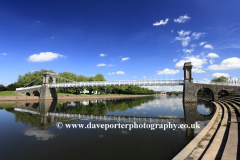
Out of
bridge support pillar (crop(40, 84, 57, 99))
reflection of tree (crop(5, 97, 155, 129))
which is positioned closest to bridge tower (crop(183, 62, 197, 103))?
reflection of tree (crop(5, 97, 155, 129))

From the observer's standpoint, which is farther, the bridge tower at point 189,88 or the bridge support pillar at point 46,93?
the bridge support pillar at point 46,93

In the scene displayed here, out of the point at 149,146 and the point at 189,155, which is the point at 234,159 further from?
the point at 149,146

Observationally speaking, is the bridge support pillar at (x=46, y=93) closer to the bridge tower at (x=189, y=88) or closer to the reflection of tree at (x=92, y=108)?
the reflection of tree at (x=92, y=108)

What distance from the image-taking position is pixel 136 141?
841 cm

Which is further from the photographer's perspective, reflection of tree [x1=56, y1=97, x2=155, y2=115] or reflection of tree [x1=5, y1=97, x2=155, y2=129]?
reflection of tree [x1=56, y1=97, x2=155, y2=115]

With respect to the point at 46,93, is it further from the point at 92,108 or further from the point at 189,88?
the point at 189,88

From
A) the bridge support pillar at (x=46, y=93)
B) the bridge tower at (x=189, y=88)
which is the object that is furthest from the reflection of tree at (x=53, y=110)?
the bridge support pillar at (x=46, y=93)

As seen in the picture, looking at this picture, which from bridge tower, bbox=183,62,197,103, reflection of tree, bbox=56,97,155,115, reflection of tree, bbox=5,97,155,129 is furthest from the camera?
bridge tower, bbox=183,62,197,103

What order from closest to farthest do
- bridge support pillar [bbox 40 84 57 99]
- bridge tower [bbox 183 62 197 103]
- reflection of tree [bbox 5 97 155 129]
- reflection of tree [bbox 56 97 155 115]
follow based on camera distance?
reflection of tree [bbox 5 97 155 129], reflection of tree [bbox 56 97 155 115], bridge tower [bbox 183 62 197 103], bridge support pillar [bbox 40 84 57 99]

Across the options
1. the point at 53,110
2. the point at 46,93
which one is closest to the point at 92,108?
the point at 53,110

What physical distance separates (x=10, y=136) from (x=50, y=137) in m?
3.11

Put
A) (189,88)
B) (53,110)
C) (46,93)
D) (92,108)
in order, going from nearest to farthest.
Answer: (53,110) < (92,108) < (189,88) < (46,93)

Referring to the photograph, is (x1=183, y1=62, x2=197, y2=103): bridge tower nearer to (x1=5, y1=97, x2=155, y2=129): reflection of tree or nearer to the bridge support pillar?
(x1=5, y1=97, x2=155, y2=129): reflection of tree

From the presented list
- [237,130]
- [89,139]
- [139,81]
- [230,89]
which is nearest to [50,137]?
[89,139]
